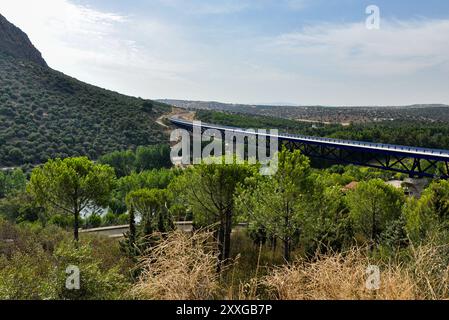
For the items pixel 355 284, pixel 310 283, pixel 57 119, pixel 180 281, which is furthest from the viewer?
pixel 57 119

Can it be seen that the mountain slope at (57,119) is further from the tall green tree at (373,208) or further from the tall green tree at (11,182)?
the tall green tree at (373,208)

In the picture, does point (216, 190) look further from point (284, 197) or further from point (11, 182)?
point (11, 182)

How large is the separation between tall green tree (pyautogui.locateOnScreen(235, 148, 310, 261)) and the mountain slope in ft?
146

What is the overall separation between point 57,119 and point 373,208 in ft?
191

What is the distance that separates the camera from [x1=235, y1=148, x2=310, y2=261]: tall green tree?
59.7ft

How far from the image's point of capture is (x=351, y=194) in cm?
2869

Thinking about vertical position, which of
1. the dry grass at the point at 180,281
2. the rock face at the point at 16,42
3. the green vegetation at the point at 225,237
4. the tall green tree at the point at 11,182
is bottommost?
the tall green tree at the point at 11,182

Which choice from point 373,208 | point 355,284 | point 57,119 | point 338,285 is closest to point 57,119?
point 57,119

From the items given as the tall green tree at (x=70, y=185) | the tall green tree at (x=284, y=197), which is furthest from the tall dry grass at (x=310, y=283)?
the tall green tree at (x=70, y=185)

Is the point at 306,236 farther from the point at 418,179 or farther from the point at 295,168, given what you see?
the point at 418,179

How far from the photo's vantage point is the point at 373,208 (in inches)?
1057

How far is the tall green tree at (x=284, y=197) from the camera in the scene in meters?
18.2

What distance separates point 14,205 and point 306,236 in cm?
2881
